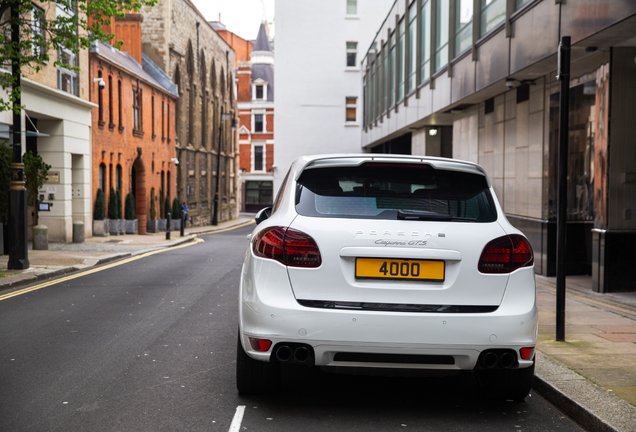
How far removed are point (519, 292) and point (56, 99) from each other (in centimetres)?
2112

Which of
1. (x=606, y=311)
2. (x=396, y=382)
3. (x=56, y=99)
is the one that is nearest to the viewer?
(x=396, y=382)

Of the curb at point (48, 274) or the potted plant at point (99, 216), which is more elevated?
the potted plant at point (99, 216)

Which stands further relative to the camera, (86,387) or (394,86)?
(394,86)

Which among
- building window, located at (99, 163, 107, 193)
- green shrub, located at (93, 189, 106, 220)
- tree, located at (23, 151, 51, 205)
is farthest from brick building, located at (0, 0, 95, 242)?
tree, located at (23, 151, 51, 205)

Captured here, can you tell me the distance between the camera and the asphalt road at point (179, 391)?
414 centimetres

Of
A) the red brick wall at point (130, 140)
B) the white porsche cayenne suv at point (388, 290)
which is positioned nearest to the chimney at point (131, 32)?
the red brick wall at point (130, 140)

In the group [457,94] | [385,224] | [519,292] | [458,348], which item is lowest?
[458,348]

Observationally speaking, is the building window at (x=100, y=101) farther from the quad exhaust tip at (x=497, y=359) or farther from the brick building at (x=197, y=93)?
the quad exhaust tip at (x=497, y=359)

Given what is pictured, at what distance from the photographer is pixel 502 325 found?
3965 mm

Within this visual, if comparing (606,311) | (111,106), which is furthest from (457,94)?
(111,106)

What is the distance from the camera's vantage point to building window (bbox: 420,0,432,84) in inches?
781

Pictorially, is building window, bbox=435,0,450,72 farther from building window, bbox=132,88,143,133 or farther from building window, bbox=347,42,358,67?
building window, bbox=347,42,358,67

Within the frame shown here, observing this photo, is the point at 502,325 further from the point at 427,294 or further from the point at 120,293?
the point at 120,293

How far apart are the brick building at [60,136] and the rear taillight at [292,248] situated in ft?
58.7
